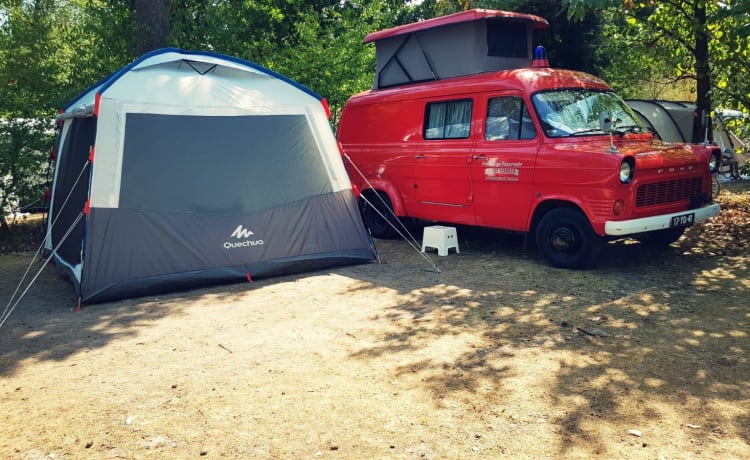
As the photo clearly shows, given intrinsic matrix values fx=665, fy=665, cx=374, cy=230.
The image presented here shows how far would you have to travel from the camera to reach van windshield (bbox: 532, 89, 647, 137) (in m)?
7.81

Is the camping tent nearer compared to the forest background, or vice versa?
the camping tent

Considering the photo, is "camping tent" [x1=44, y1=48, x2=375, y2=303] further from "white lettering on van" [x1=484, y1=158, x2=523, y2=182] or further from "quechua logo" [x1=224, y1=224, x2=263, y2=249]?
"white lettering on van" [x1=484, y1=158, x2=523, y2=182]

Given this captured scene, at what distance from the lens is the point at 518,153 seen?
7941mm

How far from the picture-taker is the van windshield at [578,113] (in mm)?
7812

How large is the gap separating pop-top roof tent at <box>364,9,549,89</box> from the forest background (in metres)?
0.77

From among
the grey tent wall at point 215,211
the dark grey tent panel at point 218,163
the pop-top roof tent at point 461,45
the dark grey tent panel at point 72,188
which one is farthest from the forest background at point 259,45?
the grey tent wall at point 215,211

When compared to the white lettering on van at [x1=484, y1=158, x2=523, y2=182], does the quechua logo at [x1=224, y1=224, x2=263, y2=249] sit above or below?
below

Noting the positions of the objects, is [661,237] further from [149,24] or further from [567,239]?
[149,24]

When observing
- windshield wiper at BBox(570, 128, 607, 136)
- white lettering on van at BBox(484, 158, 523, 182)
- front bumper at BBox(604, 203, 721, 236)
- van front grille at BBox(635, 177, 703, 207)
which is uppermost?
windshield wiper at BBox(570, 128, 607, 136)

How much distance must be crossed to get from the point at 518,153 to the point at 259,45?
9892 millimetres

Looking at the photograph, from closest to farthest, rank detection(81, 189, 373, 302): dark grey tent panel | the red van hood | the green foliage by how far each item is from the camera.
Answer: detection(81, 189, 373, 302): dark grey tent panel < the red van hood < the green foliage

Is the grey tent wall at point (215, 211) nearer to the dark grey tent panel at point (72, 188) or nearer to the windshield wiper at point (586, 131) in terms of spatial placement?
the dark grey tent panel at point (72, 188)

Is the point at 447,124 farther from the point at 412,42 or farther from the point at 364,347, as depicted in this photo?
the point at 364,347

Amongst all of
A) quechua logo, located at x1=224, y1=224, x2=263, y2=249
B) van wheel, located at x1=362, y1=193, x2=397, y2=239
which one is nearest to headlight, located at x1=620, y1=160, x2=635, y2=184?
van wheel, located at x1=362, y1=193, x2=397, y2=239
